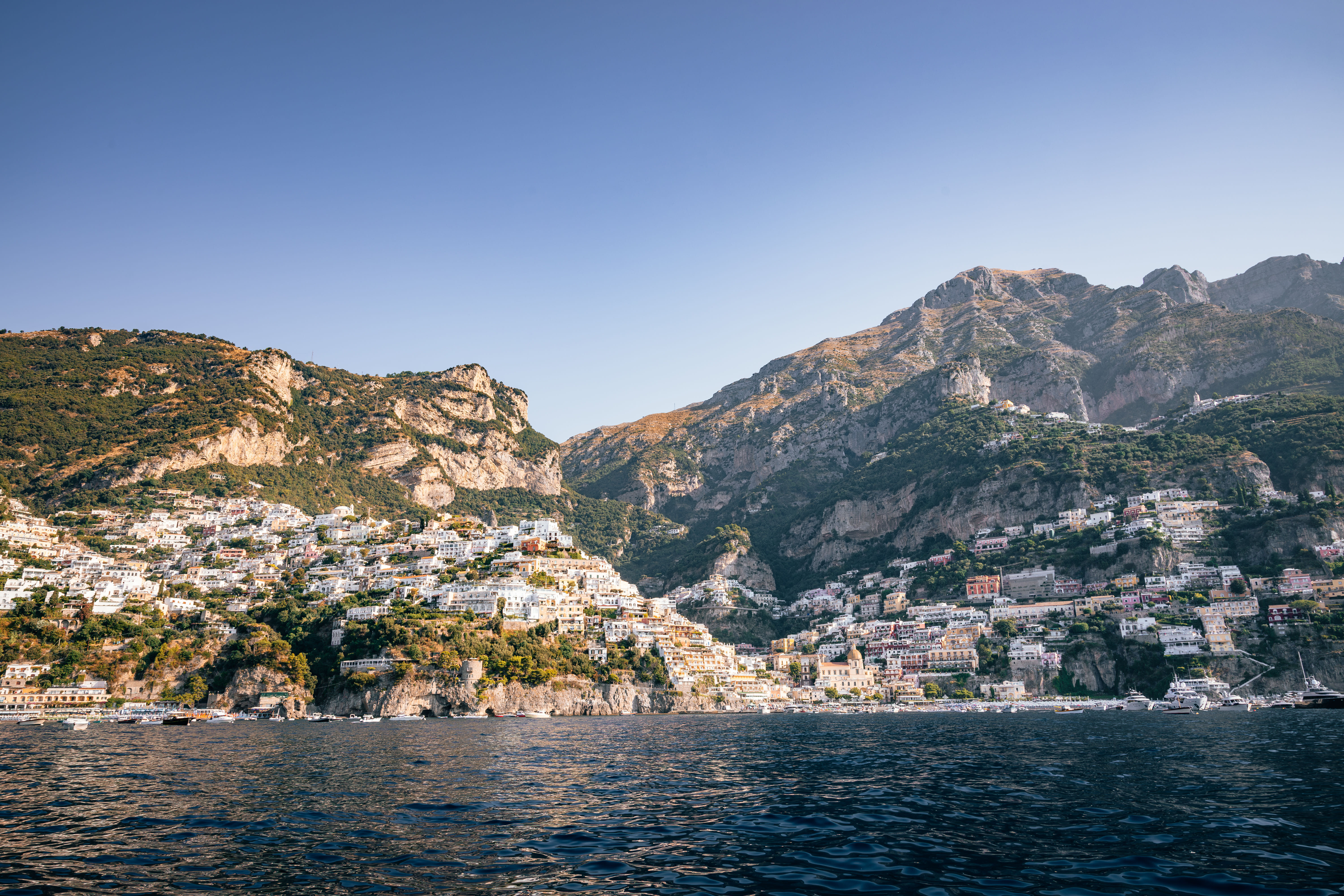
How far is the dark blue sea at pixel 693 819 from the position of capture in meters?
16.5

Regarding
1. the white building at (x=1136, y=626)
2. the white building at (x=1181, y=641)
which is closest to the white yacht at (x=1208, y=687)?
the white building at (x=1181, y=641)

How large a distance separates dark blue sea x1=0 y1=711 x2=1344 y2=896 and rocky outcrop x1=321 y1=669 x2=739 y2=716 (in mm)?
49296

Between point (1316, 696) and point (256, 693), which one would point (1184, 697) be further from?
point (256, 693)

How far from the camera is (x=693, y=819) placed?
78.9 feet

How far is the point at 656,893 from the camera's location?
15461mm

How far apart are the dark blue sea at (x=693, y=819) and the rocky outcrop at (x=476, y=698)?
1941 inches

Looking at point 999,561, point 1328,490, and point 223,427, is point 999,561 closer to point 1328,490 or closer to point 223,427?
point 1328,490

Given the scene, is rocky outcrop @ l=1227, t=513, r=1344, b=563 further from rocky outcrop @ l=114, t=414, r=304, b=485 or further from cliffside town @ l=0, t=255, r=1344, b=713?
rocky outcrop @ l=114, t=414, r=304, b=485

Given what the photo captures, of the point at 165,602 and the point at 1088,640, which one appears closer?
the point at 165,602

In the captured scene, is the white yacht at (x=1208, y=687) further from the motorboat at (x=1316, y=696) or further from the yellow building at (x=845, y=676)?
the yellow building at (x=845, y=676)

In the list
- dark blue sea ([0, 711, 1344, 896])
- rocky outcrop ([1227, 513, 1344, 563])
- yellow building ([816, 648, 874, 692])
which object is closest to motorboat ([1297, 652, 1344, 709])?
rocky outcrop ([1227, 513, 1344, 563])

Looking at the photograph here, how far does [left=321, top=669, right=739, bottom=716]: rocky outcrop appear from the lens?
96.6m

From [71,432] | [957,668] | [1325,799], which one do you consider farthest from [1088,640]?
[71,432]

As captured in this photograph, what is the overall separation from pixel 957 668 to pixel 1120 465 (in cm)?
7008
